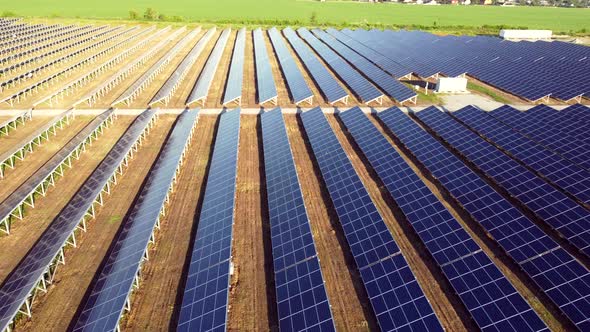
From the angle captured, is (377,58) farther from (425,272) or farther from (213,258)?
(213,258)

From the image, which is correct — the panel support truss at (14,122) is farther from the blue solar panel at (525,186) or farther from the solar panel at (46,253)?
the blue solar panel at (525,186)

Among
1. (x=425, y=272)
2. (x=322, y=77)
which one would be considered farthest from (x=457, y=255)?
(x=322, y=77)

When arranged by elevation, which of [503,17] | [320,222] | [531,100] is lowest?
[503,17]

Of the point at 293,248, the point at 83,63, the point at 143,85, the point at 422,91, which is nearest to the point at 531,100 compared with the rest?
the point at 422,91

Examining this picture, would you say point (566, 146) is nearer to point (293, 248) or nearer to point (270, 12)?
point (293, 248)

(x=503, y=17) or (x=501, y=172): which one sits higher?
(x=501, y=172)

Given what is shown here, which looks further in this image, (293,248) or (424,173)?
(424,173)

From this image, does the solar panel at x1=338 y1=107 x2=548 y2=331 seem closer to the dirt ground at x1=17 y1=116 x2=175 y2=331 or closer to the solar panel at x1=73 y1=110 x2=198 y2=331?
the solar panel at x1=73 y1=110 x2=198 y2=331

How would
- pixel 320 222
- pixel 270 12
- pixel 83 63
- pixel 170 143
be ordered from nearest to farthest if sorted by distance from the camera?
pixel 320 222, pixel 170 143, pixel 83 63, pixel 270 12
